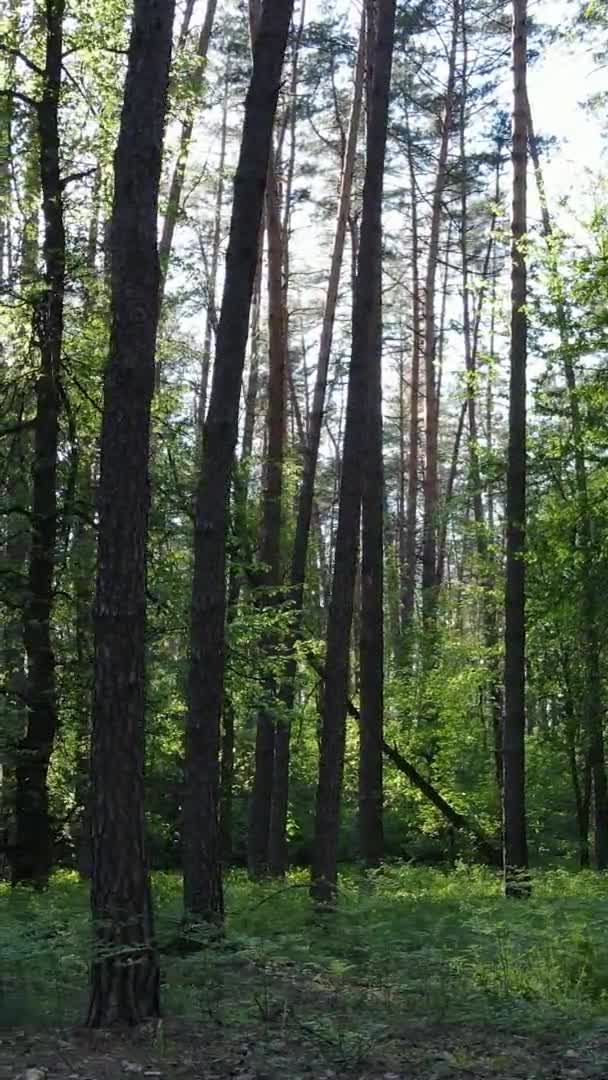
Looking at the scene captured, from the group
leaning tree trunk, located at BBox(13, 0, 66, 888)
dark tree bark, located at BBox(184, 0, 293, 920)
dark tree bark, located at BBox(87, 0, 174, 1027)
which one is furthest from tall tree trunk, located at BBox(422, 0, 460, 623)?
dark tree bark, located at BBox(87, 0, 174, 1027)

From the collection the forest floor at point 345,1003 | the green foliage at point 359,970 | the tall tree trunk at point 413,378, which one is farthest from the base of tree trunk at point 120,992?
the tall tree trunk at point 413,378

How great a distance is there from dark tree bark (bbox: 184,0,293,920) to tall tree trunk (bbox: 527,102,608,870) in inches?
253

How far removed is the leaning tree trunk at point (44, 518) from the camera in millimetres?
10430

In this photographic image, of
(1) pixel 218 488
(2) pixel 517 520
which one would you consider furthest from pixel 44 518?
(2) pixel 517 520

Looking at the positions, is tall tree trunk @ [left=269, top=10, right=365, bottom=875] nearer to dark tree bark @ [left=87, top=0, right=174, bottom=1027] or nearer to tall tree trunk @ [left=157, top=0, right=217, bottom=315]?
tall tree trunk @ [left=157, top=0, right=217, bottom=315]

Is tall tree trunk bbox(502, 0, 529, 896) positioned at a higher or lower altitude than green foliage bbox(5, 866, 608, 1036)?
higher

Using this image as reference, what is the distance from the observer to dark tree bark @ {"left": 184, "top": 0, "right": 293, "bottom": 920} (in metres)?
7.93

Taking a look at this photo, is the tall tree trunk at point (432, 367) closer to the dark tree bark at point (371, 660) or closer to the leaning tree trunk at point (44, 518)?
the dark tree bark at point (371, 660)

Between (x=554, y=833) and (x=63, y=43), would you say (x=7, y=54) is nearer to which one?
(x=63, y=43)

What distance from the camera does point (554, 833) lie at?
81.1ft

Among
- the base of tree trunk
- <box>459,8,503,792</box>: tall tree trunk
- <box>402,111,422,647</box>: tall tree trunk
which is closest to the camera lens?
the base of tree trunk

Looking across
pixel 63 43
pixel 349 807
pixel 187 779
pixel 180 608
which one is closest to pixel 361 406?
pixel 180 608

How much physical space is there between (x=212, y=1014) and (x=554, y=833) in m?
20.2

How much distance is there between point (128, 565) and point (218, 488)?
94.0 inches
